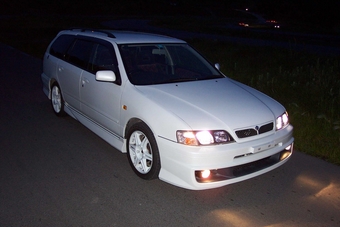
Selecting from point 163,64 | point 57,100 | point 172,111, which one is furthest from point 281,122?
point 57,100

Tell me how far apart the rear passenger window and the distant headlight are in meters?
2.58

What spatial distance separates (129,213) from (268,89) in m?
5.59

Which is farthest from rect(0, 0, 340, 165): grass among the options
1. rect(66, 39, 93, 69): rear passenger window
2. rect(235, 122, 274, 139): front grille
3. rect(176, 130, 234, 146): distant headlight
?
rect(66, 39, 93, 69): rear passenger window

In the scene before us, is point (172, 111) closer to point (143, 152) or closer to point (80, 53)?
point (143, 152)

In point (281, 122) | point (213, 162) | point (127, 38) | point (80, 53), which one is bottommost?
point (213, 162)

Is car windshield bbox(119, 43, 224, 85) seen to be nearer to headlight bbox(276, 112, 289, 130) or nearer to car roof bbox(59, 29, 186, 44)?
Result: car roof bbox(59, 29, 186, 44)

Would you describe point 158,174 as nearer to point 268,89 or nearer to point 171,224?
point 171,224

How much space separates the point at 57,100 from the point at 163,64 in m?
2.51

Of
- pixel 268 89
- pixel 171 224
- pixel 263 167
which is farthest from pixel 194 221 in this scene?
pixel 268 89

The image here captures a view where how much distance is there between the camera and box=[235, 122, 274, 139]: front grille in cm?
421

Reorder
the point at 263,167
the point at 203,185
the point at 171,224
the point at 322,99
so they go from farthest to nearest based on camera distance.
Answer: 1. the point at 322,99
2. the point at 263,167
3. the point at 203,185
4. the point at 171,224

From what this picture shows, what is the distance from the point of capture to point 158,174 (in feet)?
14.6

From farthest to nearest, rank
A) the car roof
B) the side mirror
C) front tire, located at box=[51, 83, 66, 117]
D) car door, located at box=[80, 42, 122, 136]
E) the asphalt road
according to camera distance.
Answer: front tire, located at box=[51, 83, 66, 117] → the car roof → car door, located at box=[80, 42, 122, 136] → the side mirror → the asphalt road

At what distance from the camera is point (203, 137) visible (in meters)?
4.07
